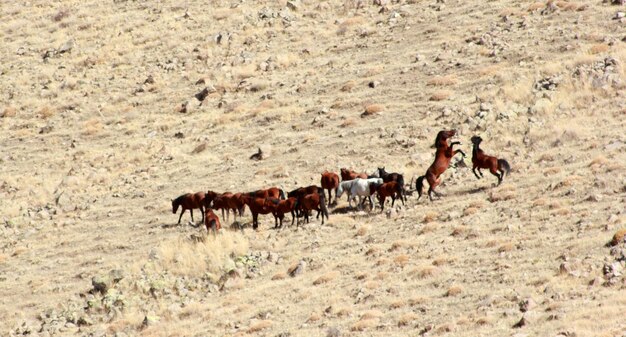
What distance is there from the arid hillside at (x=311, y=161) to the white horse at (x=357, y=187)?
89 centimetres

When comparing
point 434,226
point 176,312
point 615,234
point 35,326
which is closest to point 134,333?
point 176,312

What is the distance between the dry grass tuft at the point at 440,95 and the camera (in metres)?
37.2

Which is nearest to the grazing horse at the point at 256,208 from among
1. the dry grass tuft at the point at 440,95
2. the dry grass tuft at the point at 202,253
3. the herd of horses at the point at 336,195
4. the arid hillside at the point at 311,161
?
the herd of horses at the point at 336,195

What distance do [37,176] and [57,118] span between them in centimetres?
660

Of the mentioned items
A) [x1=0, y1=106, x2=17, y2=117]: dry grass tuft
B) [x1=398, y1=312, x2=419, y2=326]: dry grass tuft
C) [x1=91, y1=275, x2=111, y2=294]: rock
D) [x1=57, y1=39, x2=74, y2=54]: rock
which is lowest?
[x1=398, y1=312, x2=419, y2=326]: dry grass tuft

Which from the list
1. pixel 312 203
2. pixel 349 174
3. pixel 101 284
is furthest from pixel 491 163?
pixel 101 284

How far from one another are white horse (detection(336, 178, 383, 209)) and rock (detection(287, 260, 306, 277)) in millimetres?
3764

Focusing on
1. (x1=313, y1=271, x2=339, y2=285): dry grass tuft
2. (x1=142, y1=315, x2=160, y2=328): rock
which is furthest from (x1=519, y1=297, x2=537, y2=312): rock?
(x1=142, y1=315, x2=160, y2=328): rock

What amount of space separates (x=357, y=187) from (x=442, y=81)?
11774 mm

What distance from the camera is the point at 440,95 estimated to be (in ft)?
122

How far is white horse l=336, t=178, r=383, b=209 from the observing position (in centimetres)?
2816

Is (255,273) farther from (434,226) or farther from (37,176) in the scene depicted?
(37,176)

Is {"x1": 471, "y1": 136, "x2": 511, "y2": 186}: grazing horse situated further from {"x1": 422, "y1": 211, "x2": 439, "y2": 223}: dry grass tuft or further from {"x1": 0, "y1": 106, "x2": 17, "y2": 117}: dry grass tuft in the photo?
{"x1": 0, "y1": 106, "x2": 17, "y2": 117}: dry grass tuft

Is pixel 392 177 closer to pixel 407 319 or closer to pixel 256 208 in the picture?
pixel 256 208
